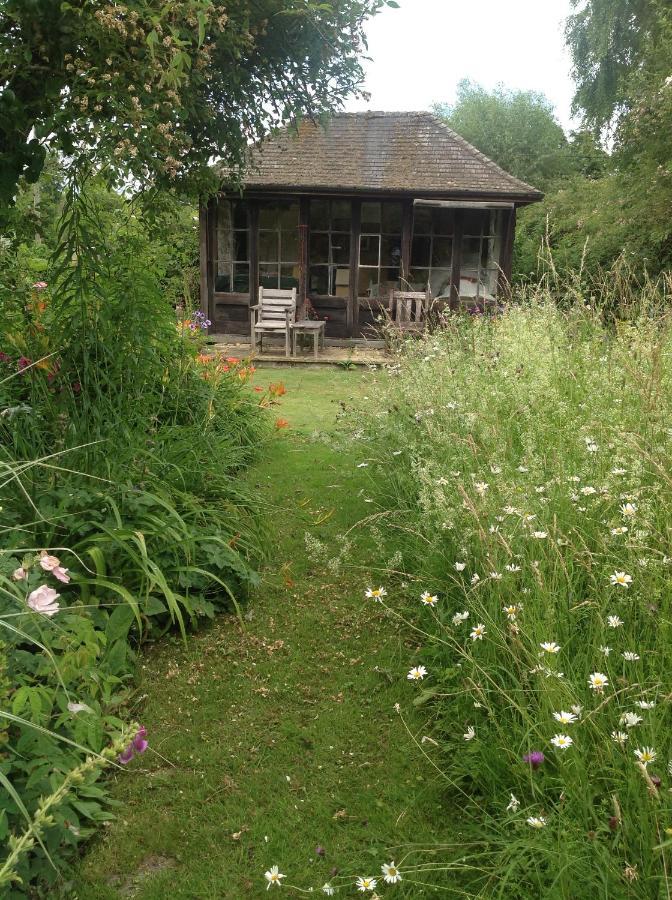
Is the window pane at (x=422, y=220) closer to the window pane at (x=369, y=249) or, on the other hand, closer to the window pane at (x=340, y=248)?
the window pane at (x=369, y=249)

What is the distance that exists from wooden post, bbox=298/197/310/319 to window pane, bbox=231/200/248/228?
1.20 meters

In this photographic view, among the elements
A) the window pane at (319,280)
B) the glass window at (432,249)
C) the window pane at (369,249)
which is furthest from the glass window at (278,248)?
the glass window at (432,249)

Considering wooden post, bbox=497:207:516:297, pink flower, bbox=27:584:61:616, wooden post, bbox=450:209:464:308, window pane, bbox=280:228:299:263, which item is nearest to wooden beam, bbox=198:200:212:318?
window pane, bbox=280:228:299:263

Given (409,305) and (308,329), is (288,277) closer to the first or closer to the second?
(308,329)

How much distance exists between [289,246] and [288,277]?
600 millimetres

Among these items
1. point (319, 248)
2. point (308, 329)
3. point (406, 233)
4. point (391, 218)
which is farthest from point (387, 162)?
point (308, 329)

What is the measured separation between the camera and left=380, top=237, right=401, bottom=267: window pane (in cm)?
1440

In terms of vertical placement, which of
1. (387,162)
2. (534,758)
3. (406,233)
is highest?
(387,162)

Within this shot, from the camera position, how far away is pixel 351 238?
46.6ft

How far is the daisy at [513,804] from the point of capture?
1923 mm

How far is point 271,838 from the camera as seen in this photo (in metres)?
2.23

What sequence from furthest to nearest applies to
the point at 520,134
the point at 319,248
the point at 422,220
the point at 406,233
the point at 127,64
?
the point at 520,134, the point at 319,248, the point at 422,220, the point at 406,233, the point at 127,64

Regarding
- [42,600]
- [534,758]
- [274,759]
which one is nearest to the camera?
[42,600]

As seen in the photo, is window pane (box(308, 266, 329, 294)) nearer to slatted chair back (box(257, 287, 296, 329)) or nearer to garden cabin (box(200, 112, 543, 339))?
garden cabin (box(200, 112, 543, 339))
